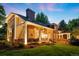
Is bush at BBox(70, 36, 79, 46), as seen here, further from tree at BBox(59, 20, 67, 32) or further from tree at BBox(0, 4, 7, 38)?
tree at BBox(0, 4, 7, 38)

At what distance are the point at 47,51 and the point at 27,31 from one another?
1.17 ft

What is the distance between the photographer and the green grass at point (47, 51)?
3.31 m

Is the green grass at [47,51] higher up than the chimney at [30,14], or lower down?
lower down

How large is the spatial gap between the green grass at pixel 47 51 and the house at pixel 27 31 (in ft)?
0.33

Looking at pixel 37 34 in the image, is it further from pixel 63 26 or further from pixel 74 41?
pixel 74 41

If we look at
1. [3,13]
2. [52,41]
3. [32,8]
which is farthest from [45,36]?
[3,13]

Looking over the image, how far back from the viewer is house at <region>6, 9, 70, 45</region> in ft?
11.1

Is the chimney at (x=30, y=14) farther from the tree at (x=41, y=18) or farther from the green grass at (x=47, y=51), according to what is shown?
the green grass at (x=47, y=51)

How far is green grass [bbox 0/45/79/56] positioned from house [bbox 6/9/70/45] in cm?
10

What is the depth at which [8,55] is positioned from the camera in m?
3.32

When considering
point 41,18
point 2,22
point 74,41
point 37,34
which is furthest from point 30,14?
point 74,41

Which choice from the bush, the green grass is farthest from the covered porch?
the bush

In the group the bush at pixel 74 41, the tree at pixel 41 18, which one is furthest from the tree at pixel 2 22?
the bush at pixel 74 41

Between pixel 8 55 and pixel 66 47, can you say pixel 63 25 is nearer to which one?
pixel 66 47
